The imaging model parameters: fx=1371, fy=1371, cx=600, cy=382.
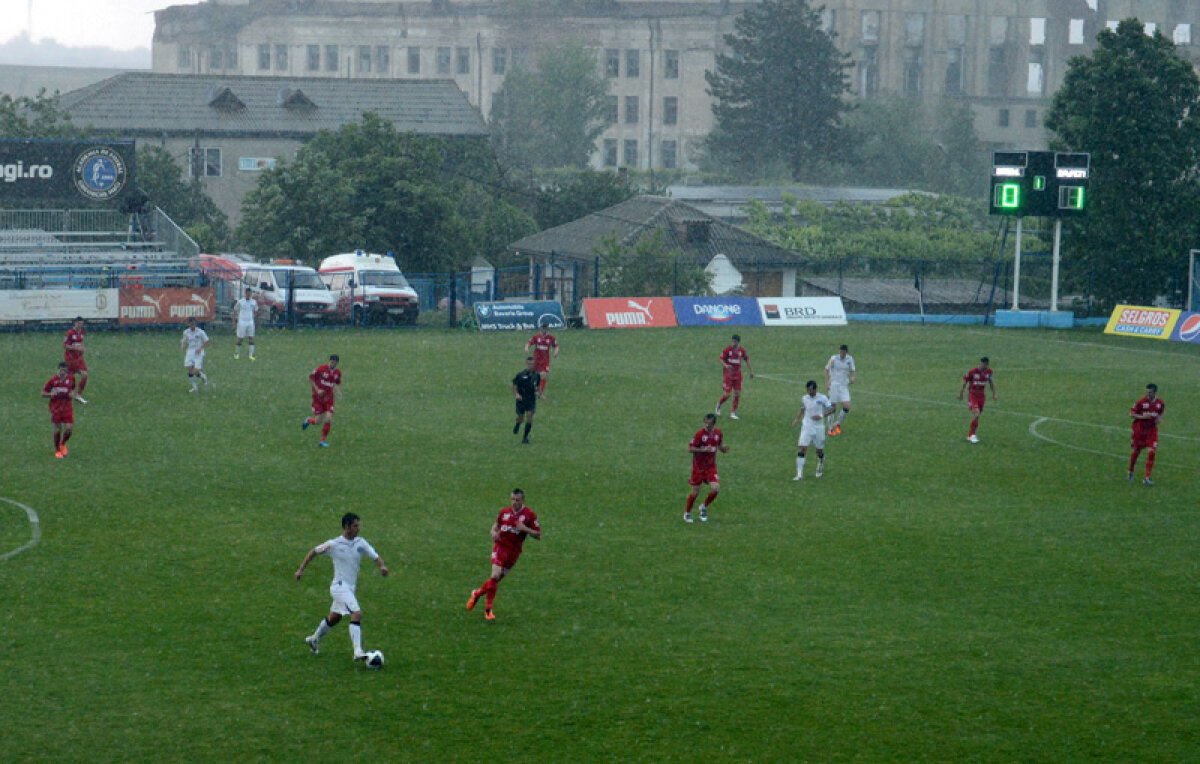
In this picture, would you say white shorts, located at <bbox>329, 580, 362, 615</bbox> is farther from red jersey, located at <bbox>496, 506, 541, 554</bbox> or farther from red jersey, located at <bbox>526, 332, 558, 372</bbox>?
red jersey, located at <bbox>526, 332, 558, 372</bbox>

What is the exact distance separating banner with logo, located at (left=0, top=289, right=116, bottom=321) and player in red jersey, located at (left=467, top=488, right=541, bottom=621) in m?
35.5

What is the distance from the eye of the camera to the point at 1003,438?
29.6 meters

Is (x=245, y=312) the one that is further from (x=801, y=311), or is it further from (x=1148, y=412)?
(x=1148, y=412)

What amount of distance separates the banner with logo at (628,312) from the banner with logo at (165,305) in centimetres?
1405

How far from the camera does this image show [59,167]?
183ft

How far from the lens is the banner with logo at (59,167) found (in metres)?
55.5

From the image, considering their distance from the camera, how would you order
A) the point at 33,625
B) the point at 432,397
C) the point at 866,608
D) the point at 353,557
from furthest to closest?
the point at 432,397, the point at 866,608, the point at 33,625, the point at 353,557

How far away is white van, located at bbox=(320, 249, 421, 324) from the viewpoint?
51.8 m

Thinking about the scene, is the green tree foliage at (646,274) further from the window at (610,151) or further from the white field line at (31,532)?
the window at (610,151)

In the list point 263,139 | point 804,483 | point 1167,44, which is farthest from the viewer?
point 263,139

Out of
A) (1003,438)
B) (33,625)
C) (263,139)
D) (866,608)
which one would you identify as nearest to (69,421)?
(33,625)

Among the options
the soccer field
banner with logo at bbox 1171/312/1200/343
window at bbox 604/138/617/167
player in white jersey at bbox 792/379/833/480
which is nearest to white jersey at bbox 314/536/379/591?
the soccer field

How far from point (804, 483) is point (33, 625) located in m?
13.5

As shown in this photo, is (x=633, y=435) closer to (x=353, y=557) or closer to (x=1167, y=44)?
(x=353, y=557)
